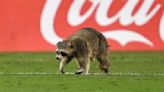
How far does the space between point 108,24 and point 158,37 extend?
2.09 meters

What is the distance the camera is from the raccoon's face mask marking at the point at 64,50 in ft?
70.1

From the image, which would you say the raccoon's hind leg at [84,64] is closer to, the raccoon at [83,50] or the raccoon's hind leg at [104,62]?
the raccoon at [83,50]

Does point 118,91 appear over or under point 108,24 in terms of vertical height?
under

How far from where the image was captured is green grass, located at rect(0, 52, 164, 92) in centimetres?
1842

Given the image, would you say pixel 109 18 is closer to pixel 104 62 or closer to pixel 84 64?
pixel 104 62

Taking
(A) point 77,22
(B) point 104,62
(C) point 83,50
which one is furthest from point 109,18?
(C) point 83,50

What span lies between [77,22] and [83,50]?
9.62 metres

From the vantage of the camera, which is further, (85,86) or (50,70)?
(50,70)

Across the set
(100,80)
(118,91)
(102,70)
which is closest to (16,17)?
(102,70)

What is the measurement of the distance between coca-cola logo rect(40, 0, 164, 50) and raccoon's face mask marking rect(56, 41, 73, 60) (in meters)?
9.60

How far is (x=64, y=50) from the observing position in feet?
70.7

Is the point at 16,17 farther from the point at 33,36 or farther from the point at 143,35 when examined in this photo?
the point at 143,35

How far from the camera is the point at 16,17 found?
103ft

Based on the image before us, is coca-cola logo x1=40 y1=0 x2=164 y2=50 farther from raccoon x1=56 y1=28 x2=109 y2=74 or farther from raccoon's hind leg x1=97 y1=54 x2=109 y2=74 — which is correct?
raccoon x1=56 y1=28 x2=109 y2=74
